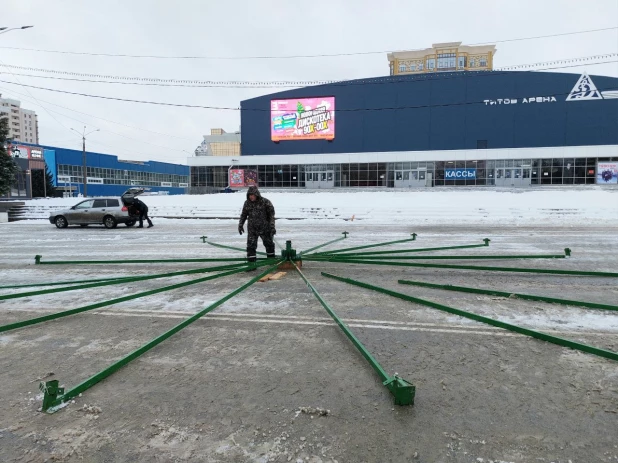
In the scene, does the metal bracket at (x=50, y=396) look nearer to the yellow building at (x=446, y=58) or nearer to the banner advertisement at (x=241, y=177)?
the banner advertisement at (x=241, y=177)

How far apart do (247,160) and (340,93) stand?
1537 cm

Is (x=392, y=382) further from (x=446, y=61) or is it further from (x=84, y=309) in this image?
(x=446, y=61)

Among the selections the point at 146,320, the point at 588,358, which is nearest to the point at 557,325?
the point at 588,358

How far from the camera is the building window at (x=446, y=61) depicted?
318 feet

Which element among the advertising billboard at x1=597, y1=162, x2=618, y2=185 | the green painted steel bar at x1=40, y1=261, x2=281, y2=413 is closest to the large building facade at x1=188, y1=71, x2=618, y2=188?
the advertising billboard at x1=597, y1=162, x2=618, y2=185

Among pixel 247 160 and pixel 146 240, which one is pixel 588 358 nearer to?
pixel 146 240

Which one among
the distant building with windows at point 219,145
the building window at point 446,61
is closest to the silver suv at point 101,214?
the distant building with windows at point 219,145

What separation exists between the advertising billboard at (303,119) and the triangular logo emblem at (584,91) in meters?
29.1

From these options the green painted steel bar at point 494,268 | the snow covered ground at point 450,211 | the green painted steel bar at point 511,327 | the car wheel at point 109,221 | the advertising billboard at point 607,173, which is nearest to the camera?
the green painted steel bar at point 511,327

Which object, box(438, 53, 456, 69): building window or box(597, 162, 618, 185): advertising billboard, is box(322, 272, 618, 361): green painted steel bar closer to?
box(597, 162, 618, 185): advertising billboard

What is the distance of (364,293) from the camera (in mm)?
6402

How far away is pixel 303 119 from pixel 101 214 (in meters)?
41.2

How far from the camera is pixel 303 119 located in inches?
2221

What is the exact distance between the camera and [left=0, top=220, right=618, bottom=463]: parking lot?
8.65ft
